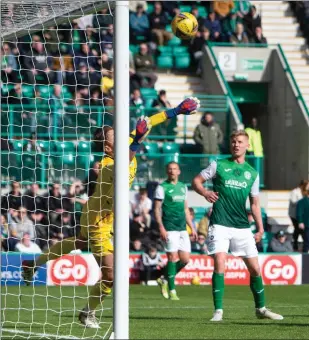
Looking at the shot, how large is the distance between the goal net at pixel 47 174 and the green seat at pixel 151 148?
5.02 ft

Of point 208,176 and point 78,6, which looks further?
point 208,176

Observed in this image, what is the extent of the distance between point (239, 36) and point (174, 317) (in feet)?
51.5

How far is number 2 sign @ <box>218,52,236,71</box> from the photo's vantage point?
26.4 m

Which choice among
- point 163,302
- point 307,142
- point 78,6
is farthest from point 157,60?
point 78,6

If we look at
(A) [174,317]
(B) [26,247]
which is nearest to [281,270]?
(B) [26,247]

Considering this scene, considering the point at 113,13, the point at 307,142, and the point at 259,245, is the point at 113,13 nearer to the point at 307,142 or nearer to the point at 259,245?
the point at 259,245

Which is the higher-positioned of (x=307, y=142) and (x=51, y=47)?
(x=51, y=47)

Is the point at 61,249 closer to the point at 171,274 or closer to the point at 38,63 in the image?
the point at 171,274

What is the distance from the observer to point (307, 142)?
83.7ft

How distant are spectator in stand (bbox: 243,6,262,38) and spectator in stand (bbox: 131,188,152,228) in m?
7.11

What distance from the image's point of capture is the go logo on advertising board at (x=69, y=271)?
62.2 ft

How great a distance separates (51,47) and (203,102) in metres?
4.19

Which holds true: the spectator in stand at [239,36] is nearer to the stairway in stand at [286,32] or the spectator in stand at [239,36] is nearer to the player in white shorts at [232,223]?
the stairway in stand at [286,32]

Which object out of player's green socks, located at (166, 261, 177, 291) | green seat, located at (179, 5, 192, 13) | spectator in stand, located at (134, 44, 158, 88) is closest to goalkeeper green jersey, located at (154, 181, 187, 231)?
player's green socks, located at (166, 261, 177, 291)
